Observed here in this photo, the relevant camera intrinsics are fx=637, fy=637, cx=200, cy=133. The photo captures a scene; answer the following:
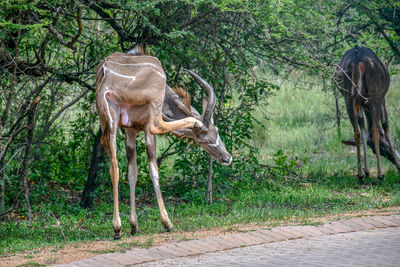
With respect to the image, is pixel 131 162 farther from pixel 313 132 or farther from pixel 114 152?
pixel 313 132

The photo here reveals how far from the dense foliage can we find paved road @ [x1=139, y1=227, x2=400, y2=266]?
10.9 ft

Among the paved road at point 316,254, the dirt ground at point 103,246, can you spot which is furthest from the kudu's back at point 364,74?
the paved road at point 316,254

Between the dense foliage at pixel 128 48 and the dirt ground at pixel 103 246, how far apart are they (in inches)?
92.1

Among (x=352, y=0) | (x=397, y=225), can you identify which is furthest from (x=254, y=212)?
(x=352, y=0)

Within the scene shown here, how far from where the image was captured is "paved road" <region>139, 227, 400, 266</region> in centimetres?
651

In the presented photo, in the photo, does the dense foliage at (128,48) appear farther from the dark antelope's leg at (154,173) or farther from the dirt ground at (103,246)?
the dirt ground at (103,246)

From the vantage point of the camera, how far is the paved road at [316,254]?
6508 millimetres

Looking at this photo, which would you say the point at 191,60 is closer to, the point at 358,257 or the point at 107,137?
the point at 107,137

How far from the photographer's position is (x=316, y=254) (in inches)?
271

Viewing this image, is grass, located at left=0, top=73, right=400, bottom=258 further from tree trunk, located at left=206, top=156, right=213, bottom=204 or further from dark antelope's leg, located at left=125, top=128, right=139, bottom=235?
dark antelope's leg, located at left=125, top=128, right=139, bottom=235

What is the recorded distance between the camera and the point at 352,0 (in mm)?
12477

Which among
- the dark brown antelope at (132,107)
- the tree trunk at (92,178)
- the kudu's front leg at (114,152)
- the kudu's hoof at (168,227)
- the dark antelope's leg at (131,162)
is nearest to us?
the kudu's front leg at (114,152)

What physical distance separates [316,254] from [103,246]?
235cm

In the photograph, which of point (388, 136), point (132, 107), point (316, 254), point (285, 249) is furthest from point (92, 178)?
point (388, 136)
